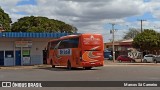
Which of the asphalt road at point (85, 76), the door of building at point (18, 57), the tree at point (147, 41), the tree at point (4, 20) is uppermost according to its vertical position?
the tree at point (4, 20)

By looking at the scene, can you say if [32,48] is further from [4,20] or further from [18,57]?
[4,20]

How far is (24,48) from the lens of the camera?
4906 centimetres

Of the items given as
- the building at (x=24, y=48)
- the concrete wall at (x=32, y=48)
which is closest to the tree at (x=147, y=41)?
the building at (x=24, y=48)

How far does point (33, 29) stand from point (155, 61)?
101 feet

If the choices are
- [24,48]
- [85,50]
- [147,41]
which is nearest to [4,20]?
[147,41]

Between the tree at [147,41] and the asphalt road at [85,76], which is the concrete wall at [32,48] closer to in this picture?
the asphalt road at [85,76]

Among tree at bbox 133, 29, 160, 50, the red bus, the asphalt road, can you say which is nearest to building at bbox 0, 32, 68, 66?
the red bus

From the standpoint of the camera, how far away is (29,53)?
162ft

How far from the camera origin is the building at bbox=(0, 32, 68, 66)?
156 feet

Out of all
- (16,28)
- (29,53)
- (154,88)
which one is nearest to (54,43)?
(29,53)

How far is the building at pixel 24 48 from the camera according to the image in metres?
47.4

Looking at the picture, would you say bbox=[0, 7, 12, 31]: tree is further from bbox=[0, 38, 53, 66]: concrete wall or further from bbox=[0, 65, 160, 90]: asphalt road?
bbox=[0, 65, 160, 90]: asphalt road

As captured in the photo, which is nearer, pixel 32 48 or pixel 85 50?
pixel 85 50

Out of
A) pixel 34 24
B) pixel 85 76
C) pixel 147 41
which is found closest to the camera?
pixel 85 76
